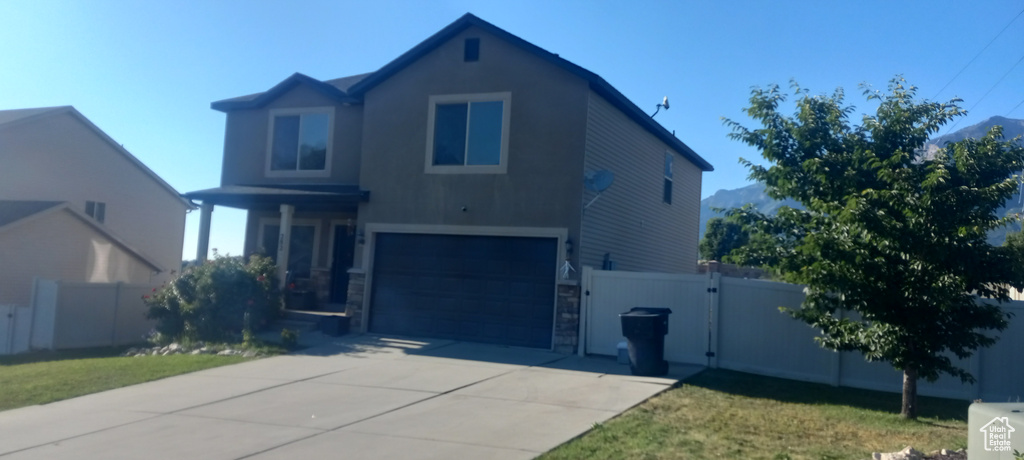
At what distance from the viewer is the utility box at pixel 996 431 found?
5625mm

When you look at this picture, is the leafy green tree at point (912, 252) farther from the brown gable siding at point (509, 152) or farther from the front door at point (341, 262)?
the front door at point (341, 262)

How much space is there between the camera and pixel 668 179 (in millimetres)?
21484

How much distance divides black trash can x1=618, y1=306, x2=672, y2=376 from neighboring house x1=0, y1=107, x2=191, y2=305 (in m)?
10.7

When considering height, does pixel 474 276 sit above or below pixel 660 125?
below

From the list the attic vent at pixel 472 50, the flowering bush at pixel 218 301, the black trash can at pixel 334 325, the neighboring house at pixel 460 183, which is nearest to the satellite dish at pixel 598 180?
the neighboring house at pixel 460 183

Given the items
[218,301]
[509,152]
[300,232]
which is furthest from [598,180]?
[300,232]

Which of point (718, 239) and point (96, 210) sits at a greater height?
point (718, 239)

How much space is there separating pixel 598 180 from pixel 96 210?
802 inches

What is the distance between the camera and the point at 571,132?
50.4 feet

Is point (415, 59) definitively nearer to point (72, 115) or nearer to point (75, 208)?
point (75, 208)

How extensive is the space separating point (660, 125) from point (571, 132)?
4.92 metres

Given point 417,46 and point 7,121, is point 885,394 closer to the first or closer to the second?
point 417,46

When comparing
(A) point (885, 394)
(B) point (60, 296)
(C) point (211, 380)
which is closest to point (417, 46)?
(C) point (211, 380)

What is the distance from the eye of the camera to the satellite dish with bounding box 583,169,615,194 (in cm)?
1522
